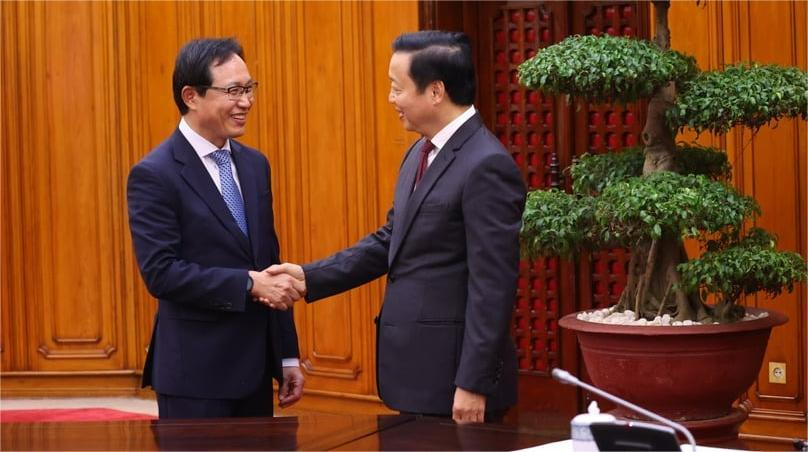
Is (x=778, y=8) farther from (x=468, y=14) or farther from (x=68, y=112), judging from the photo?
(x=68, y=112)

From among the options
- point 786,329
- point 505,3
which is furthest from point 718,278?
point 505,3

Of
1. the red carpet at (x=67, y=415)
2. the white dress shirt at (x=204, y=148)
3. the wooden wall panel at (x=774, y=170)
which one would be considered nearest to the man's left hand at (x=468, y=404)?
the white dress shirt at (x=204, y=148)

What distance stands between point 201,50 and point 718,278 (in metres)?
1.59

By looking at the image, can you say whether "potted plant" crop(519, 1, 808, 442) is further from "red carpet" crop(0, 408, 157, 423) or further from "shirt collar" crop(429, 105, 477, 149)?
"red carpet" crop(0, 408, 157, 423)

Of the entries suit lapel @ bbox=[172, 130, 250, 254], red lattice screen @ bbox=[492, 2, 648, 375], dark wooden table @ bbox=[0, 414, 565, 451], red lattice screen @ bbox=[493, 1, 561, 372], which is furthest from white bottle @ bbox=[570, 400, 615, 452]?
red lattice screen @ bbox=[493, 1, 561, 372]

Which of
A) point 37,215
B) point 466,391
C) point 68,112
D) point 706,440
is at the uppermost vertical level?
point 68,112

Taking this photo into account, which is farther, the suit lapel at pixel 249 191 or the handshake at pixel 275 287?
the suit lapel at pixel 249 191

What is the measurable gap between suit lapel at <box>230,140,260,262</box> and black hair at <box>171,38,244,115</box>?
19cm

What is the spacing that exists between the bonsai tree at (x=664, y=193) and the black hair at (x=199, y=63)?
928 millimetres

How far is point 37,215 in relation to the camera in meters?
6.94

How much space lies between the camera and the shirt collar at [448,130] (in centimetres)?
320

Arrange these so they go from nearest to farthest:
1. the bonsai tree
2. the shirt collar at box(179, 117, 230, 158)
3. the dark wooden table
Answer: the dark wooden table → the shirt collar at box(179, 117, 230, 158) → the bonsai tree

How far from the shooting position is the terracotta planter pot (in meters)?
3.79

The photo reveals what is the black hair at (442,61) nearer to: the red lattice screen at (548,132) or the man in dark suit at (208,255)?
the man in dark suit at (208,255)
